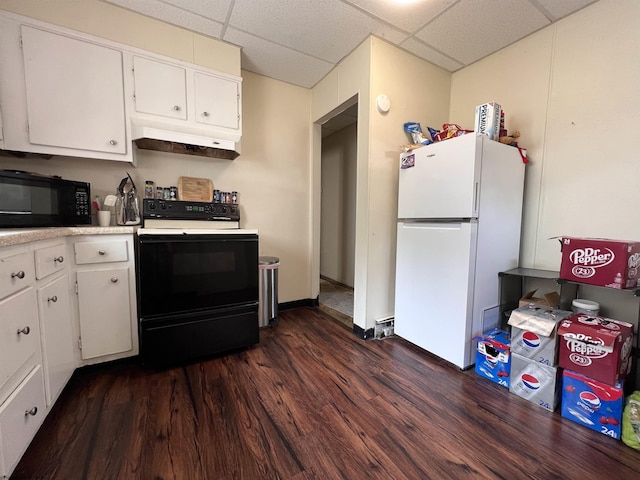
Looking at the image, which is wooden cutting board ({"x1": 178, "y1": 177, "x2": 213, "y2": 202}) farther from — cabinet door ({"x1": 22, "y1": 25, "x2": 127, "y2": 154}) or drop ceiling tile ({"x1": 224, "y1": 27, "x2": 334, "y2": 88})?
drop ceiling tile ({"x1": 224, "y1": 27, "x2": 334, "y2": 88})

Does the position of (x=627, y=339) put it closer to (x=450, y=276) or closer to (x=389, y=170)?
(x=450, y=276)

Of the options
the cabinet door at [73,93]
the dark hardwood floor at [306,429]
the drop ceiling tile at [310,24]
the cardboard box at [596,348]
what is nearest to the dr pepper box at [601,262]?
the cardboard box at [596,348]

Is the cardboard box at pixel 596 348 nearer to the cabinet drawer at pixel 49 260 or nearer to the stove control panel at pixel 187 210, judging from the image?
the stove control panel at pixel 187 210

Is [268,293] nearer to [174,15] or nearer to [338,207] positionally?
[338,207]

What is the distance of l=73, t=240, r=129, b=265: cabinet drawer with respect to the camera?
1.54 metres

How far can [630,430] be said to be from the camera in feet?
3.80

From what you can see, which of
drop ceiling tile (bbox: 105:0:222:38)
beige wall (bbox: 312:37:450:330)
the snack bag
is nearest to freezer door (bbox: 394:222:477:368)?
beige wall (bbox: 312:37:450:330)

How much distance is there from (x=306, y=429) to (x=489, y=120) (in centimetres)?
220

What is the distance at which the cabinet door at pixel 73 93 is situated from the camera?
1.56 metres

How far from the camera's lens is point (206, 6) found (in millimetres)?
1744

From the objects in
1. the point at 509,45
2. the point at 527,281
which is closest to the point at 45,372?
the point at 527,281

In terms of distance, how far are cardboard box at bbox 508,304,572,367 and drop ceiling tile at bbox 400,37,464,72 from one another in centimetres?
218

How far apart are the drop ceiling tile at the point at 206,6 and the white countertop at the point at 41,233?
1.56 metres

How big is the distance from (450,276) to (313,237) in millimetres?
1578
